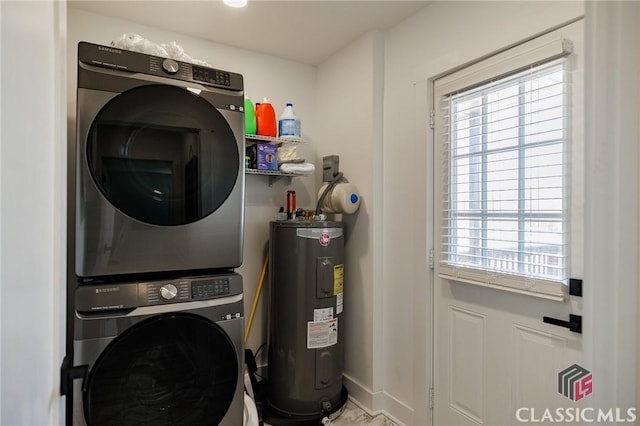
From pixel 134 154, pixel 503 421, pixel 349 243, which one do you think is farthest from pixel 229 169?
pixel 503 421

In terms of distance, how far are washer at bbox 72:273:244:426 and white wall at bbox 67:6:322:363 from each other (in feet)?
3.20

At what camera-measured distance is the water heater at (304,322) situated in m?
2.13

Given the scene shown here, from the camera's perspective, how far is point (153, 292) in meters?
Result: 1.43

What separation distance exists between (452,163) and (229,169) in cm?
120

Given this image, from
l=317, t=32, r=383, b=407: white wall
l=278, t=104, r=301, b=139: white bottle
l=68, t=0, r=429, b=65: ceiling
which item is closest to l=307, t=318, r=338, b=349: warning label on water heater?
l=317, t=32, r=383, b=407: white wall

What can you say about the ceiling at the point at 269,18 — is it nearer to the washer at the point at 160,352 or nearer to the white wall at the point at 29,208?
the washer at the point at 160,352

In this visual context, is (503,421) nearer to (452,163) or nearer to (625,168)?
(452,163)

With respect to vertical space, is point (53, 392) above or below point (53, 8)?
below

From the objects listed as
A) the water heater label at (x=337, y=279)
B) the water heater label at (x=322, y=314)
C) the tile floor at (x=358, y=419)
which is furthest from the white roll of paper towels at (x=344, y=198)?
the tile floor at (x=358, y=419)

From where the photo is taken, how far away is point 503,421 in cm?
166

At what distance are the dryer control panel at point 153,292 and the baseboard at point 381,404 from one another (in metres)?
1.30

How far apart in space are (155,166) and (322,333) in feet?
4.57

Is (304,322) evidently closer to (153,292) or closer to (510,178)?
(153,292)

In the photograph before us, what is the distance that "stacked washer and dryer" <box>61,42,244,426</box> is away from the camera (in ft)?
4.44
